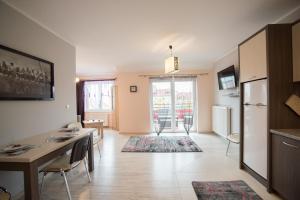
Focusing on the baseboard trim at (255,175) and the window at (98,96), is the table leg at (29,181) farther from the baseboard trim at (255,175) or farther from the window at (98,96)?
the window at (98,96)

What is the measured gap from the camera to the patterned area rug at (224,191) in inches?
82.3

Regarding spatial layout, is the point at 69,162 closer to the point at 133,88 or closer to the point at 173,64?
the point at 173,64

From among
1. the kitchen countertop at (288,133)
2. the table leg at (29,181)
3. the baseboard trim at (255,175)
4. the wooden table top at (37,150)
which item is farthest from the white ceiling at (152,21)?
the baseboard trim at (255,175)

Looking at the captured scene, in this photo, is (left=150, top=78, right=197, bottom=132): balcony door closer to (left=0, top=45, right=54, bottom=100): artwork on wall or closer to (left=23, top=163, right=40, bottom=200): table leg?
(left=0, top=45, right=54, bottom=100): artwork on wall

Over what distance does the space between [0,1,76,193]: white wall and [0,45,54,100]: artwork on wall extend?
0.09m

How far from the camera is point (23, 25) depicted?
2326mm

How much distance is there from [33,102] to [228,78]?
4041mm

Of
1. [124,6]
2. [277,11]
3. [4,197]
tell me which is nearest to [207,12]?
[277,11]

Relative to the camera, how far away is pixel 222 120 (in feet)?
15.5

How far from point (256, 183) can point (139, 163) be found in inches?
74.6

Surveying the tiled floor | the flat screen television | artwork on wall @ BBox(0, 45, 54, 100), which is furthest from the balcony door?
artwork on wall @ BBox(0, 45, 54, 100)

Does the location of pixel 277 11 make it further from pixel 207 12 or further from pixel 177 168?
pixel 177 168

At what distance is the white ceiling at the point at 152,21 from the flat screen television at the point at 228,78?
21.2 inches

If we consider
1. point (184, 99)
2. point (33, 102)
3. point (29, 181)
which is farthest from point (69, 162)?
point (184, 99)
